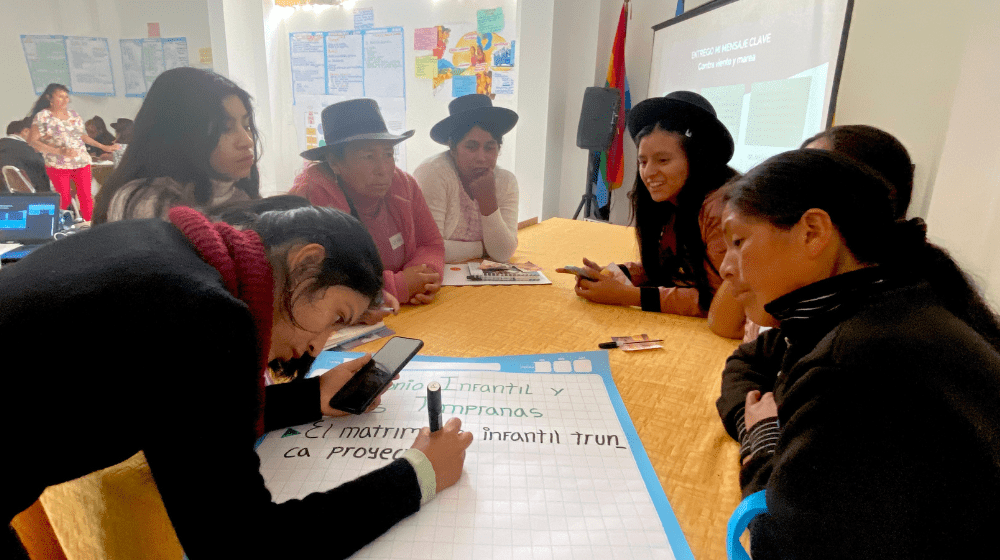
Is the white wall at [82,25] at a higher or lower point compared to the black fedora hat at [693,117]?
higher

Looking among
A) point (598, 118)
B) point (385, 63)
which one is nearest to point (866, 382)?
point (598, 118)

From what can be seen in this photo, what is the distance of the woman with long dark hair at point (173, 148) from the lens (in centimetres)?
114

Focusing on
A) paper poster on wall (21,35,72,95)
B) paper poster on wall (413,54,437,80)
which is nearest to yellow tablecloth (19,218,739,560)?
paper poster on wall (413,54,437,80)

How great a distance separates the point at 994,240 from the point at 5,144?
4.98 m

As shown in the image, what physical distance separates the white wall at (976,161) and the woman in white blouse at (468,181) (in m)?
1.21

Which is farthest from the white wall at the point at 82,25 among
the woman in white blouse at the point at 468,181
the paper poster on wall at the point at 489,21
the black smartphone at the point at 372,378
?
the black smartphone at the point at 372,378

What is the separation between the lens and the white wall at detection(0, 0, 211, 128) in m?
3.92

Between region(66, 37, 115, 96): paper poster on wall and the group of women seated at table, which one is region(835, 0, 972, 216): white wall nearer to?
the group of women seated at table

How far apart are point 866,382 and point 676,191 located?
3.44ft

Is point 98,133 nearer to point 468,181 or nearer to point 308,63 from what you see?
point 308,63

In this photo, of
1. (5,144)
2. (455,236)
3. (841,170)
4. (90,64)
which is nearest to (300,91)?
(90,64)

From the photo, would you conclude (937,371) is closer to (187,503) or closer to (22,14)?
(187,503)

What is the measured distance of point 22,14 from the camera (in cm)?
389

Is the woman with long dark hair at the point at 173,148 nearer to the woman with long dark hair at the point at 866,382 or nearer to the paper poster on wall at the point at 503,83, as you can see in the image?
the woman with long dark hair at the point at 866,382
